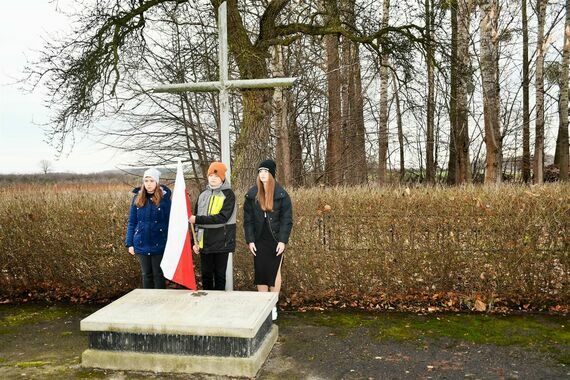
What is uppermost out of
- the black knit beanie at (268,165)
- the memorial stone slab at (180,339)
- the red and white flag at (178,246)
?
the black knit beanie at (268,165)

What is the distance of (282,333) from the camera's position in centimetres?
563

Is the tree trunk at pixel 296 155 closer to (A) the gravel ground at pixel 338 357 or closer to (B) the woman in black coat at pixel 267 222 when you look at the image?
(B) the woman in black coat at pixel 267 222

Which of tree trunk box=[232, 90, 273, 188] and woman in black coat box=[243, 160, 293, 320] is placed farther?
tree trunk box=[232, 90, 273, 188]

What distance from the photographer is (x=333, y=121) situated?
14.2 meters

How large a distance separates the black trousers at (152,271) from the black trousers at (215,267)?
51 cm

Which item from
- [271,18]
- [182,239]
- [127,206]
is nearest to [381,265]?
[182,239]

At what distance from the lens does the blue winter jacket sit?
564 centimetres

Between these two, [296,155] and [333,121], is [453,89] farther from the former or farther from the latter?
[296,155]

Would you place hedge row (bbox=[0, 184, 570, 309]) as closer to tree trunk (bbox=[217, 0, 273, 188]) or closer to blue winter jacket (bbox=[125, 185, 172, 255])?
blue winter jacket (bbox=[125, 185, 172, 255])

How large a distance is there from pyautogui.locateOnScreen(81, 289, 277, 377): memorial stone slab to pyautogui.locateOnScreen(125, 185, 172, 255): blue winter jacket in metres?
0.98

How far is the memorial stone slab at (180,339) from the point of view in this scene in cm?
431

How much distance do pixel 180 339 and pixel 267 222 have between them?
1.69 meters

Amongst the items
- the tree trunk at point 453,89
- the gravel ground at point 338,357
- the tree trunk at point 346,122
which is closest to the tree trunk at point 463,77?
the tree trunk at point 453,89

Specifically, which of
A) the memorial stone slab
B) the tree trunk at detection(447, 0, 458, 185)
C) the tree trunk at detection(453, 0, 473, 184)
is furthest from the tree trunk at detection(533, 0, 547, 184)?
the memorial stone slab
